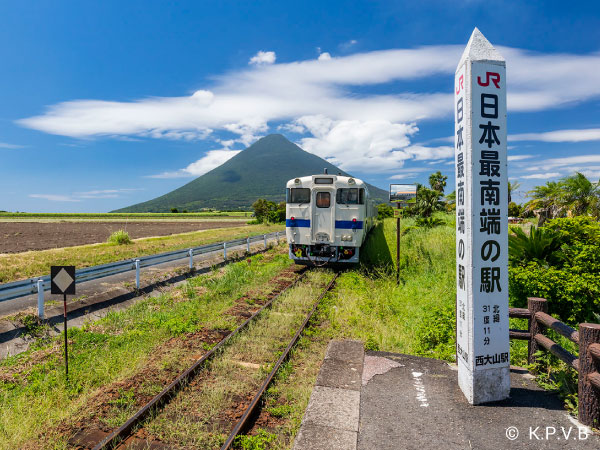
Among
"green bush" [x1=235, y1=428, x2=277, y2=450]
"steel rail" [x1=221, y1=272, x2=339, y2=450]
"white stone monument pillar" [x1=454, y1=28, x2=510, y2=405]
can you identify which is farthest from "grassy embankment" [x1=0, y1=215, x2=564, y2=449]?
"white stone monument pillar" [x1=454, y1=28, x2=510, y2=405]

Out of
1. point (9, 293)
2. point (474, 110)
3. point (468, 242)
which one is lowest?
point (9, 293)

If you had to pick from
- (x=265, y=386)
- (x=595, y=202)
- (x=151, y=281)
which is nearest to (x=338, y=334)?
(x=265, y=386)

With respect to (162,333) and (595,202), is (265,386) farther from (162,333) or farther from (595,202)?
(595,202)

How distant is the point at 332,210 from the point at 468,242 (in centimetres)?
985

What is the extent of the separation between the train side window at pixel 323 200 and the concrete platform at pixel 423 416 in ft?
30.0

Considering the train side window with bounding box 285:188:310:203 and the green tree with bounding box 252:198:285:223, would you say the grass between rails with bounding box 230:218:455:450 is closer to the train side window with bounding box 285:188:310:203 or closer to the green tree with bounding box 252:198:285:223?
the train side window with bounding box 285:188:310:203

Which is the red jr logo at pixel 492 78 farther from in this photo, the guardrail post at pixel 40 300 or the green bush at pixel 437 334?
the guardrail post at pixel 40 300

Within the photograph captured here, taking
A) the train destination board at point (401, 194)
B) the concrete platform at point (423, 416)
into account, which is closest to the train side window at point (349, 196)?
the train destination board at point (401, 194)

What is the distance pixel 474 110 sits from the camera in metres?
4.50

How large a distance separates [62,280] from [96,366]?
5.39 feet

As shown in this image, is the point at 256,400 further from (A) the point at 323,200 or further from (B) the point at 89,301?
(A) the point at 323,200

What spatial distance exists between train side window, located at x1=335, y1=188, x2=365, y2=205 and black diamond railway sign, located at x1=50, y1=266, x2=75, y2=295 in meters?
9.55

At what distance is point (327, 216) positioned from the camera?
14414mm

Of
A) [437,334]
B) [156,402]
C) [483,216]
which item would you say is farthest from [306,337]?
[483,216]
